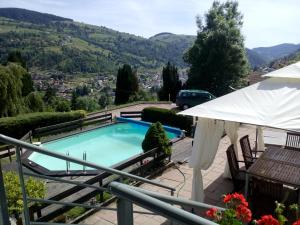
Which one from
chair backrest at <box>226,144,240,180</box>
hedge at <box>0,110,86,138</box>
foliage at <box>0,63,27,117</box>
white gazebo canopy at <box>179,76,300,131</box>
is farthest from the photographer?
foliage at <box>0,63,27,117</box>

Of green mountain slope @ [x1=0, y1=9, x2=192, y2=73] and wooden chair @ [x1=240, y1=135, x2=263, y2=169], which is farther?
green mountain slope @ [x1=0, y1=9, x2=192, y2=73]

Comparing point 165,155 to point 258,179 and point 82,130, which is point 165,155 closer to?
point 258,179

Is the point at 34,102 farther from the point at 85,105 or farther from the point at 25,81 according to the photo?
the point at 85,105

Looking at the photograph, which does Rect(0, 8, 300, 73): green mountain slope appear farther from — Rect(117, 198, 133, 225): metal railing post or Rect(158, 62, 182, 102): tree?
Rect(117, 198, 133, 225): metal railing post

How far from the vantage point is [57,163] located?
13.2m

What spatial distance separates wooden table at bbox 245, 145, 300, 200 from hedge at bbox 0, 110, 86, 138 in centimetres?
1204

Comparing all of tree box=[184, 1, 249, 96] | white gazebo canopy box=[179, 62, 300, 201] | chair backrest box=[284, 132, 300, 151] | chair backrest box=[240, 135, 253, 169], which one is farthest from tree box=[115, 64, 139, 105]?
white gazebo canopy box=[179, 62, 300, 201]

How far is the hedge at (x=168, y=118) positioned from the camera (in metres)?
15.4

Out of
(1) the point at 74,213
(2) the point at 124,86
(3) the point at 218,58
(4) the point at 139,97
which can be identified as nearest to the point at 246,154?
(1) the point at 74,213

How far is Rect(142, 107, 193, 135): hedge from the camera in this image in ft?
50.4

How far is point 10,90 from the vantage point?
1666 cm

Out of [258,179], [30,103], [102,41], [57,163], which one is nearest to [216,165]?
[258,179]

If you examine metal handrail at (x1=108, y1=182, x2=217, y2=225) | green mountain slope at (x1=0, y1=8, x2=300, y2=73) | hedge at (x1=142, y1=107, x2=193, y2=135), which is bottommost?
hedge at (x1=142, y1=107, x2=193, y2=135)

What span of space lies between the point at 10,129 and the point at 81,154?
3629 millimetres
